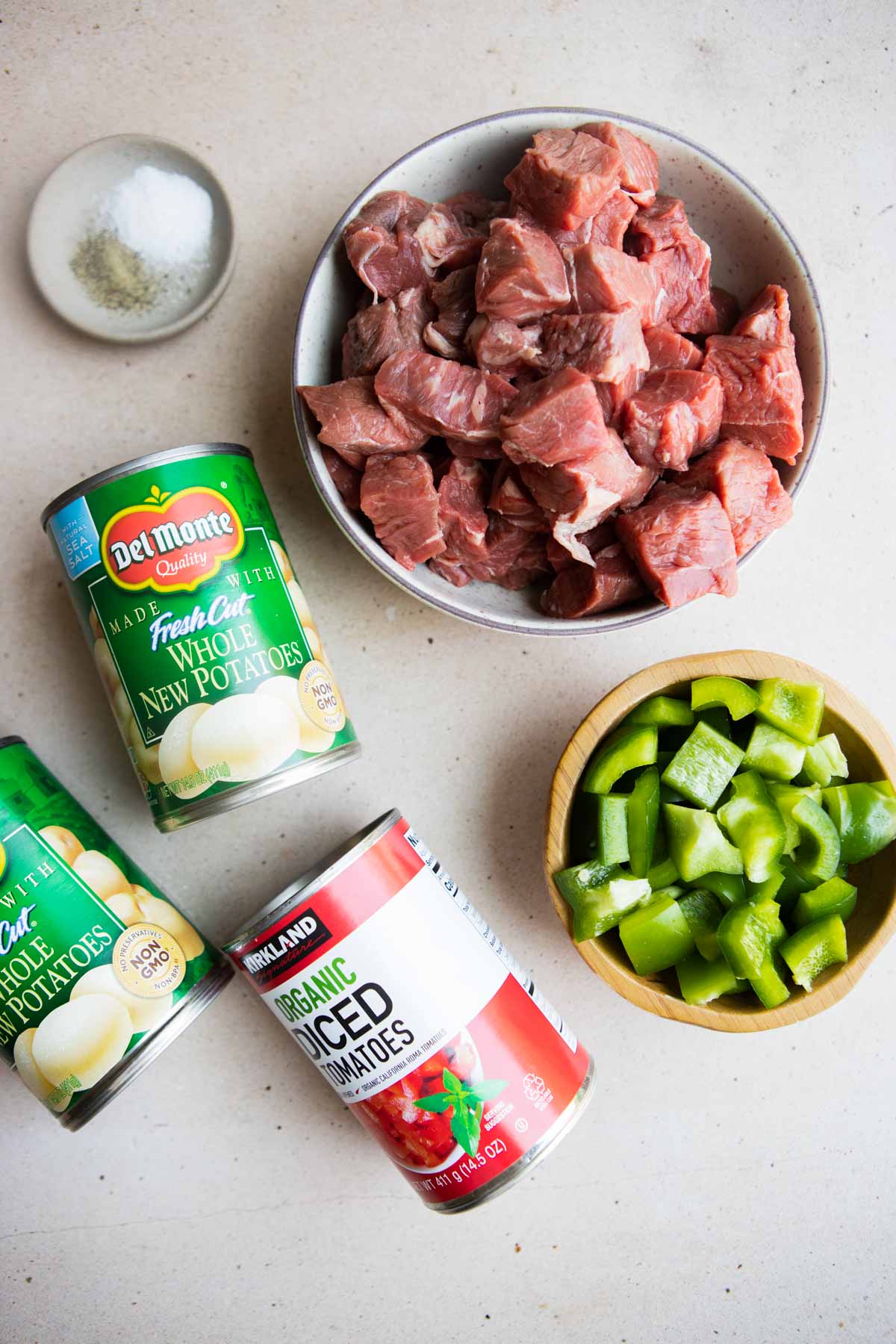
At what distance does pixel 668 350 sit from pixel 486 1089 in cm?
116

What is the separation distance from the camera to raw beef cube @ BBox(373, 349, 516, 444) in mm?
1442

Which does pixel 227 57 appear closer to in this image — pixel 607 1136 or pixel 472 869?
pixel 472 869

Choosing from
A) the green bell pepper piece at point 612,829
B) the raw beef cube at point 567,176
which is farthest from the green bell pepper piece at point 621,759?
the raw beef cube at point 567,176

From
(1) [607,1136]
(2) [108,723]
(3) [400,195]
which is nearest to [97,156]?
(3) [400,195]

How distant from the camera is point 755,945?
1.48 m

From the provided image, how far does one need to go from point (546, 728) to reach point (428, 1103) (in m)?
0.69

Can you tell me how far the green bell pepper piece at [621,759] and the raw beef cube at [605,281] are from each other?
25.9 inches

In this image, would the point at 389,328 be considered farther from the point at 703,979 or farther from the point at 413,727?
the point at 703,979

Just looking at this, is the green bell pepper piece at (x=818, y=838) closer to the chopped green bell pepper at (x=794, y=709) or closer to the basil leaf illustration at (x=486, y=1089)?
the chopped green bell pepper at (x=794, y=709)

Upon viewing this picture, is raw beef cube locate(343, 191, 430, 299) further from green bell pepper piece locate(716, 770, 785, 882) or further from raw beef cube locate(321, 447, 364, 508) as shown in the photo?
green bell pepper piece locate(716, 770, 785, 882)

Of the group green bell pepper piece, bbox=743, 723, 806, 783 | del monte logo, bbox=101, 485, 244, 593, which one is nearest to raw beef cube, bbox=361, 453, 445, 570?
del monte logo, bbox=101, 485, 244, 593

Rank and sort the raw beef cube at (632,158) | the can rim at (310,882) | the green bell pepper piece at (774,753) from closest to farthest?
the can rim at (310,882), the raw beef cube at (632,158), the green bell pepper piece at (774,753)

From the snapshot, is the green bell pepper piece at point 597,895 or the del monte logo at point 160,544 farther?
the green bell pepper piece at point 597,895

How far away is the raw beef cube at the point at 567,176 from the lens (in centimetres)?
139
